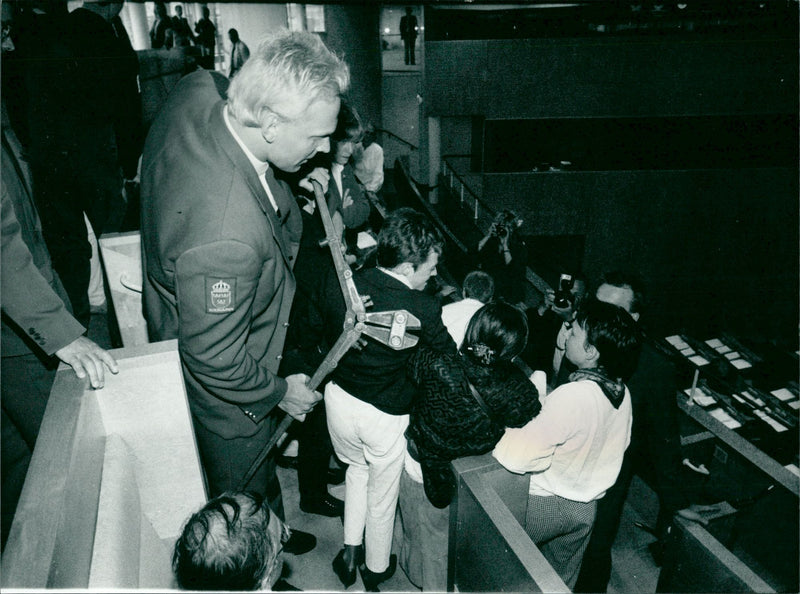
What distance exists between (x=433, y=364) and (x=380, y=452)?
1.64 feet

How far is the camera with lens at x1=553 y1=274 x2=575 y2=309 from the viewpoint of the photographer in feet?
12.4

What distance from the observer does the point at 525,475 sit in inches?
72.3

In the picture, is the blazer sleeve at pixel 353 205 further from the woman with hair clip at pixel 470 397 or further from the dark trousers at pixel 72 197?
the woman with hair clip at pixel 470 397

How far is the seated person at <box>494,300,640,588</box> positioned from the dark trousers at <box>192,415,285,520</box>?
2.66 feet

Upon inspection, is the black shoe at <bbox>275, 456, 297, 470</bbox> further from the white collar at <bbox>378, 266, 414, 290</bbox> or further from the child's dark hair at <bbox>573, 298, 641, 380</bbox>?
the child's dark hair at <bbox>573, 298, 641, 380</bbox>

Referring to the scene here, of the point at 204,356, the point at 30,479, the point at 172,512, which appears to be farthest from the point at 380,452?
the point at 30,479

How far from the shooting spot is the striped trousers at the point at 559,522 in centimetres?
206

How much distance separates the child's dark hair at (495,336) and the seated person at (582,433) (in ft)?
0.74

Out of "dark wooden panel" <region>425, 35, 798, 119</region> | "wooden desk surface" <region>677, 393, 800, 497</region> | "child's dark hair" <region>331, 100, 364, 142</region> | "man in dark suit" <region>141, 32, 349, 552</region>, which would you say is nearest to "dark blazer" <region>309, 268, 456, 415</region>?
"man in dark suit" <region>141, 32, 349, 552</region>

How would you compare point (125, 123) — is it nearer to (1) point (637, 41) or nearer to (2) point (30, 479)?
(2) point (30, 479)

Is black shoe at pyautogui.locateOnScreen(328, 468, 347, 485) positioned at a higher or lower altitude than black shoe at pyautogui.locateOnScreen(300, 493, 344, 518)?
lower

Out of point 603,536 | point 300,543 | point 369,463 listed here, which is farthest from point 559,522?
point 300,543

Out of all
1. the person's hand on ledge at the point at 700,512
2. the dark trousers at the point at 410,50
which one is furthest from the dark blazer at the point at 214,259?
the dark trousers at the point at 410,50

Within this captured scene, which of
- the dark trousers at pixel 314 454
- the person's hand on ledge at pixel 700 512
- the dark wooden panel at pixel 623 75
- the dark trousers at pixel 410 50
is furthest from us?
the dark trousers at pixel 410 50
